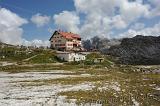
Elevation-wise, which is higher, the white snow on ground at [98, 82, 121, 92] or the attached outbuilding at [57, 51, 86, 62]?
the attached outbuilding at [57, 51, 86, 62]

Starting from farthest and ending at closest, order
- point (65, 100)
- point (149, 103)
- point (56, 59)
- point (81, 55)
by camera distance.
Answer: point (81, 55)
point (56, 59)
point (65, 100)
point (149, 103)

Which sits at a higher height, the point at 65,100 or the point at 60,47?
the point at 60,47

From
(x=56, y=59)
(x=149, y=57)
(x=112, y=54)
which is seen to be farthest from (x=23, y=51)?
(x=149, y=57)

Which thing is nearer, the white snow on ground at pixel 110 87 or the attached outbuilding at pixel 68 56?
the white snow on ground at pixel 110 87

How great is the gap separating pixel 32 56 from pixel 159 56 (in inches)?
3054

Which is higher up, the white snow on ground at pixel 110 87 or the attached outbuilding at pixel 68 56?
the attached outbuilding at pixel 68 56

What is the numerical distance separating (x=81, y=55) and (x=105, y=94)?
113431 millimetres

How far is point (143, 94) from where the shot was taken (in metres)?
52.2

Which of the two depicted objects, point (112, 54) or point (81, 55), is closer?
point (81, 55)

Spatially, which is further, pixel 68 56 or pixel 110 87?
pixel 68 56

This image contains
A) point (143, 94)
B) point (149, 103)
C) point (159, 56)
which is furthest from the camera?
point (159, 56)

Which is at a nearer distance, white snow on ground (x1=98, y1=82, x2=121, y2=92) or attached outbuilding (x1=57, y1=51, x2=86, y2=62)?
white snow on ground (x1=98, y1=82, x2=121, y2=92)

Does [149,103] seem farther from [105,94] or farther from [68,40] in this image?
[68,40]

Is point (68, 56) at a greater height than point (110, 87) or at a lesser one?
greater
